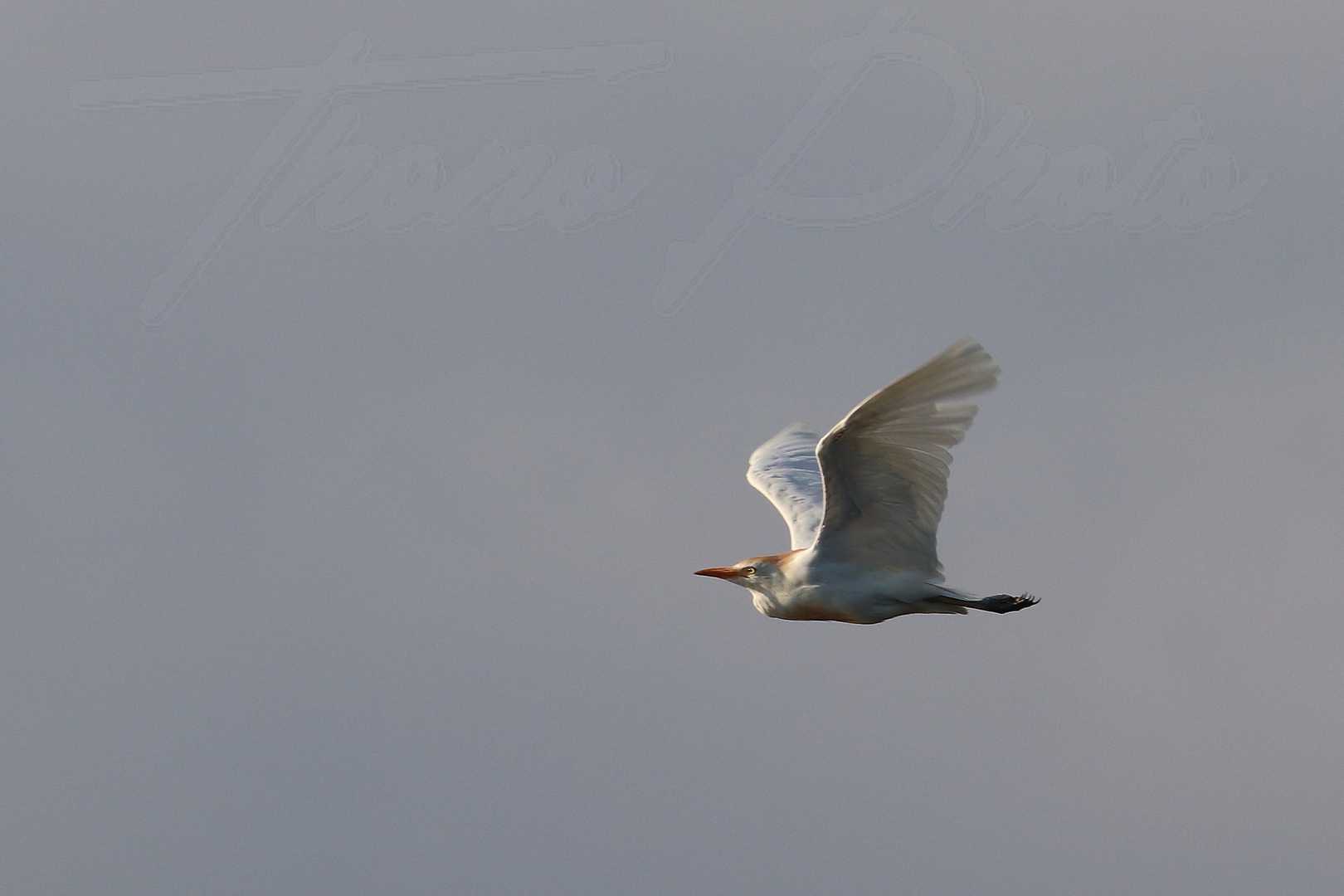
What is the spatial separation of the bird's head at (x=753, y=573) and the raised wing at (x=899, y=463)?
1.18 metres

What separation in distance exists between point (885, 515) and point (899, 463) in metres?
1.15

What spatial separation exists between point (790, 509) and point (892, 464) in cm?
629

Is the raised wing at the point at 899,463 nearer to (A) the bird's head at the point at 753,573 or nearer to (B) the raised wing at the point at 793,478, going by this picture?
(A) the bird's head at the point at 753,573

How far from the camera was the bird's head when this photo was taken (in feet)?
87.6

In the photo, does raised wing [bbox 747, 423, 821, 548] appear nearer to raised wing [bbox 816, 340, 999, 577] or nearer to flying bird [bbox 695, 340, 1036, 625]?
flying bird [bbox 695, 340, 1036, 625]

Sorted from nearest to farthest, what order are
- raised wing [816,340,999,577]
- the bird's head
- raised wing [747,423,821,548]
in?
1. raised wing [816,340,999,577]
2. the bird's head
3. raised wing [747,423,821,548]

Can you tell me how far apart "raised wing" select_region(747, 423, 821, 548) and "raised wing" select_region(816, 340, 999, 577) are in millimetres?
3736

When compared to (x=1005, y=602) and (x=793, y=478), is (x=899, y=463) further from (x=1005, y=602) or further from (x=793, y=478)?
(x=793, y=478)

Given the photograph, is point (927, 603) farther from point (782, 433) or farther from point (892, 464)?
point (782, 433)

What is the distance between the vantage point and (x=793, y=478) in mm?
30625

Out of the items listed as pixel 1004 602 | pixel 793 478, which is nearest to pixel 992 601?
pixel 1004 602

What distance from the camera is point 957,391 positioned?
73.6 ft

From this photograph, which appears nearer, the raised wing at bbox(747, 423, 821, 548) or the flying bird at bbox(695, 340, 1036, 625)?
the flying bird at bbox(695, 340, 1036, 625)

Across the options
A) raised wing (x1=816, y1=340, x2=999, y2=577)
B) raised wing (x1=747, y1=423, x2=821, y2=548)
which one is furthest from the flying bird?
raised wing (x1=747, y1=423, x2=821, y2=548)
